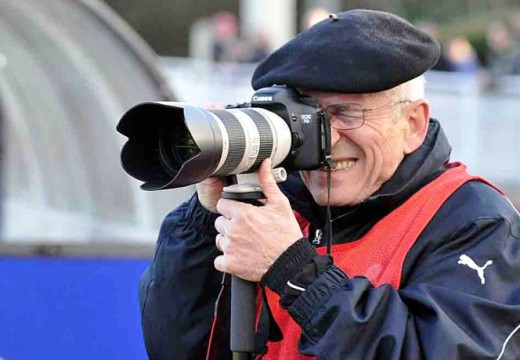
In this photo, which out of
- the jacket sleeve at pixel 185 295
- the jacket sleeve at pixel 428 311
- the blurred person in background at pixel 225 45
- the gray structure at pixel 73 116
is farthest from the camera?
the blurred person in background at pixel 225 45

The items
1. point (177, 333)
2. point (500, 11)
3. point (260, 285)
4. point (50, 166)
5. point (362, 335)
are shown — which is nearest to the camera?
point (362, 335)

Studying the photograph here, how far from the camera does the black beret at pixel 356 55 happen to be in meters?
2.28

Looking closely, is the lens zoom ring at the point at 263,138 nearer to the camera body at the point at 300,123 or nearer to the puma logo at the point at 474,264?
the camera body at the point at 300,123

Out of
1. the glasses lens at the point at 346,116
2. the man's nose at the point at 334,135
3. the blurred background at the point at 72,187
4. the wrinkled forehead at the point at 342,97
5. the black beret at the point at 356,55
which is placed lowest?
the blurred background at the point at 72,187

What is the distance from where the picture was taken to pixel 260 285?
2236 mm

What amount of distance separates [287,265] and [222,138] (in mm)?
284

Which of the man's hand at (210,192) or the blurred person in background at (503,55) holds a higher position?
the man's hand at (210,192)

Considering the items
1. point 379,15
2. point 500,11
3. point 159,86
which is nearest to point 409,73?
point 379,15

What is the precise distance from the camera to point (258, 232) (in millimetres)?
2143

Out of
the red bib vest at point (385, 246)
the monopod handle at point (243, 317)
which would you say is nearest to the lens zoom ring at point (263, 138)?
the monopod handle at point (243, 317)

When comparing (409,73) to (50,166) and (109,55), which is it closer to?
(109,55)

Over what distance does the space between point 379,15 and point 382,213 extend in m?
0.44

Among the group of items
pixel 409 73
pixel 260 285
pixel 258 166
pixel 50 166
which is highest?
pixel 409 73

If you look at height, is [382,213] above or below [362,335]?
Answer: above
